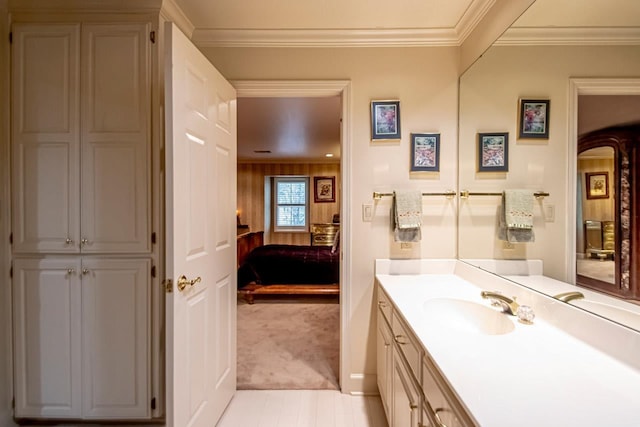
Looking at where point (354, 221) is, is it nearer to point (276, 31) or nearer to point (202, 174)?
point (202, 174)

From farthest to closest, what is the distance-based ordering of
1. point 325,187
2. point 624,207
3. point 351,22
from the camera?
point 325,187
point 351,22
point 624,207

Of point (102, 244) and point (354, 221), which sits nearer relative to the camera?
point (102, 244)

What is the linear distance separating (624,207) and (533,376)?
0.62m

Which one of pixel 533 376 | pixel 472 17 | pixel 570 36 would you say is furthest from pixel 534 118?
pixel 533 376

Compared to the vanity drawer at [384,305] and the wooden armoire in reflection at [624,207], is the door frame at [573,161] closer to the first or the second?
the wooden armoire in reflection at [624,207]

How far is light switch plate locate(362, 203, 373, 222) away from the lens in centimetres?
195

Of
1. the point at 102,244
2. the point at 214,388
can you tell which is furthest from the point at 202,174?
the point at 214,388

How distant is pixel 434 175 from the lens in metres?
1.95

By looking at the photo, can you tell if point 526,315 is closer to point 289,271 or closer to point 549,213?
point 549,213

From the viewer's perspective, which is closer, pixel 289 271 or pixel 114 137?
pixel 114 137

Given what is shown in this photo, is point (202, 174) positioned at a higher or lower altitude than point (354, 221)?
higher

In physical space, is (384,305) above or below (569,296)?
below

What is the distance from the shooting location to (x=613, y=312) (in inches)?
37.4

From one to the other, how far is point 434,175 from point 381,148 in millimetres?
414
